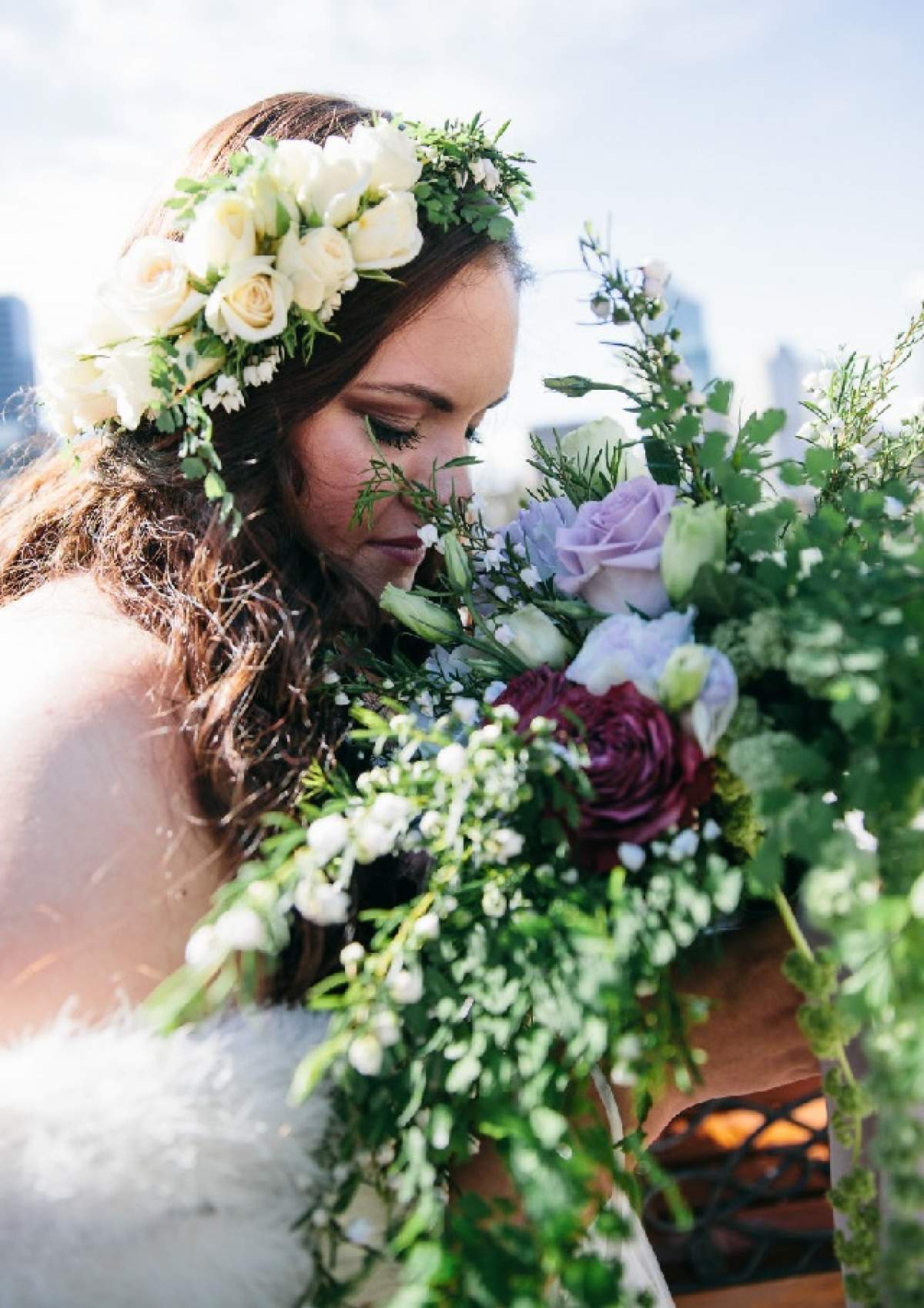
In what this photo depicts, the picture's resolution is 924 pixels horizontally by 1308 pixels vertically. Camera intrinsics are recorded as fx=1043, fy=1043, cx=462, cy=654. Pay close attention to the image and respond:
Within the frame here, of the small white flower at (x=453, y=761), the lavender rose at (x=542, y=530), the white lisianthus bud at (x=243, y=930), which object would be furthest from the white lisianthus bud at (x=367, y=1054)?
the lavender rose at (x=542, y=530)

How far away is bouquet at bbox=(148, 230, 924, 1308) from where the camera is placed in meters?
0.76

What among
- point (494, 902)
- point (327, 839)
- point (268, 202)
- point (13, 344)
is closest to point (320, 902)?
point (327, 839)

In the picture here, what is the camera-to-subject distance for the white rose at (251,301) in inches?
53.7

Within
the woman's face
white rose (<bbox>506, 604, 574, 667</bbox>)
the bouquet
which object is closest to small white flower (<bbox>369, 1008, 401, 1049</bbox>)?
the bouquet

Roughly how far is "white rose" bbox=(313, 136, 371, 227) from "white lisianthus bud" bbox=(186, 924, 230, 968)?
992mm

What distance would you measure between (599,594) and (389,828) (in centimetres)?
38

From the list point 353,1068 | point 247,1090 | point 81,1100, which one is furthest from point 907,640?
point 81,1100

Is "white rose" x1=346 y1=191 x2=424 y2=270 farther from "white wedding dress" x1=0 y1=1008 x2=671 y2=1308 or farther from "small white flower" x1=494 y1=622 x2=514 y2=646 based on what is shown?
"white wedding dress" x1=0 y1=1008 x2=671 y2=1308

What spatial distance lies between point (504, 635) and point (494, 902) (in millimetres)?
394

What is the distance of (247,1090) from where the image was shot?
36.4 inches

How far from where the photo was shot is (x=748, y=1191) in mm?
2248

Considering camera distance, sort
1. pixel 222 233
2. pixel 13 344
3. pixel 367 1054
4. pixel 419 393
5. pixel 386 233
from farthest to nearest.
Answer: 1. pixel 13 344
2. pixel 419 393
3. pixel 386 233
4. pixel 222 233
5. pixel 367 1054

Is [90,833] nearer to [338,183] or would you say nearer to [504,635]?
[504,635]

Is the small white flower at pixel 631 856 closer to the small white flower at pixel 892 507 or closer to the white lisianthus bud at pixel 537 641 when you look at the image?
the white lisianthus bud at pixel 537 641
